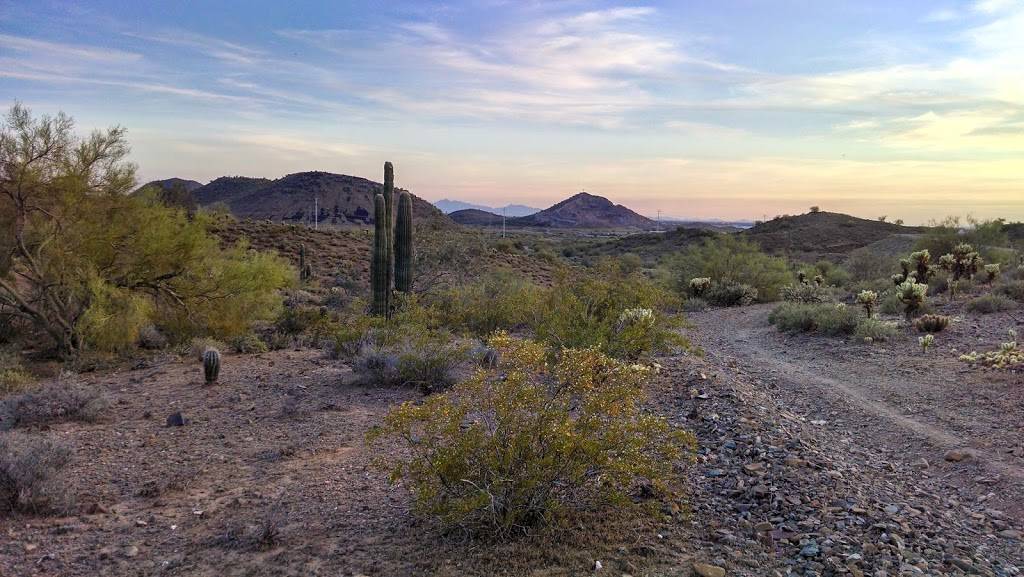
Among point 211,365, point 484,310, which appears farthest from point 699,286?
point 211,365

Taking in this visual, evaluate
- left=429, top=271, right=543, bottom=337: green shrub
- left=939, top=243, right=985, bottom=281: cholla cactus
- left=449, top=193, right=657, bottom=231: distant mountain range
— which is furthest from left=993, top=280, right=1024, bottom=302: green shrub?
left=449, top=193, right=657, bottom=231: distant mountain range

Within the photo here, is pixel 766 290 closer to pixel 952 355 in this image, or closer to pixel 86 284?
pixel 952 355

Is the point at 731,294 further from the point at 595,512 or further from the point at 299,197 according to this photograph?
the point at 299,197

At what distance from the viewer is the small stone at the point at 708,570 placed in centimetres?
404

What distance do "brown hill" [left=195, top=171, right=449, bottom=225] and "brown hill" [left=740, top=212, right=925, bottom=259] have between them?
106 feet

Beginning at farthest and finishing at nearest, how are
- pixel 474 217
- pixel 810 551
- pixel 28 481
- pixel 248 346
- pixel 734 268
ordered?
pixel 474 217
pixel 734 268
pixel 248 346
pixel 28 481
pixel 810 551

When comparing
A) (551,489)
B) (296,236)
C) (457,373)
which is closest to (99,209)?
(457,373)

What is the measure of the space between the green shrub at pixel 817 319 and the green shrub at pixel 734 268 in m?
7.01

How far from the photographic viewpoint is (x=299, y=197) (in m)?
76.2

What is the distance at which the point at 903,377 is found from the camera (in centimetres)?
1013

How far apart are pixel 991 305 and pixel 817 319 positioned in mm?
4164

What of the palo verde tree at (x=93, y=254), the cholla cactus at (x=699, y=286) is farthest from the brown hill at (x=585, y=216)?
the palo verde tree at (x=93, y=254)

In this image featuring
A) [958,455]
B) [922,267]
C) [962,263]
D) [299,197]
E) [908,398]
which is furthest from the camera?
[299,197]

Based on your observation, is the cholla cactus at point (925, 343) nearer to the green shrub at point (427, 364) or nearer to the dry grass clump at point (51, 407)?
the green shrub at point (427, 364)
